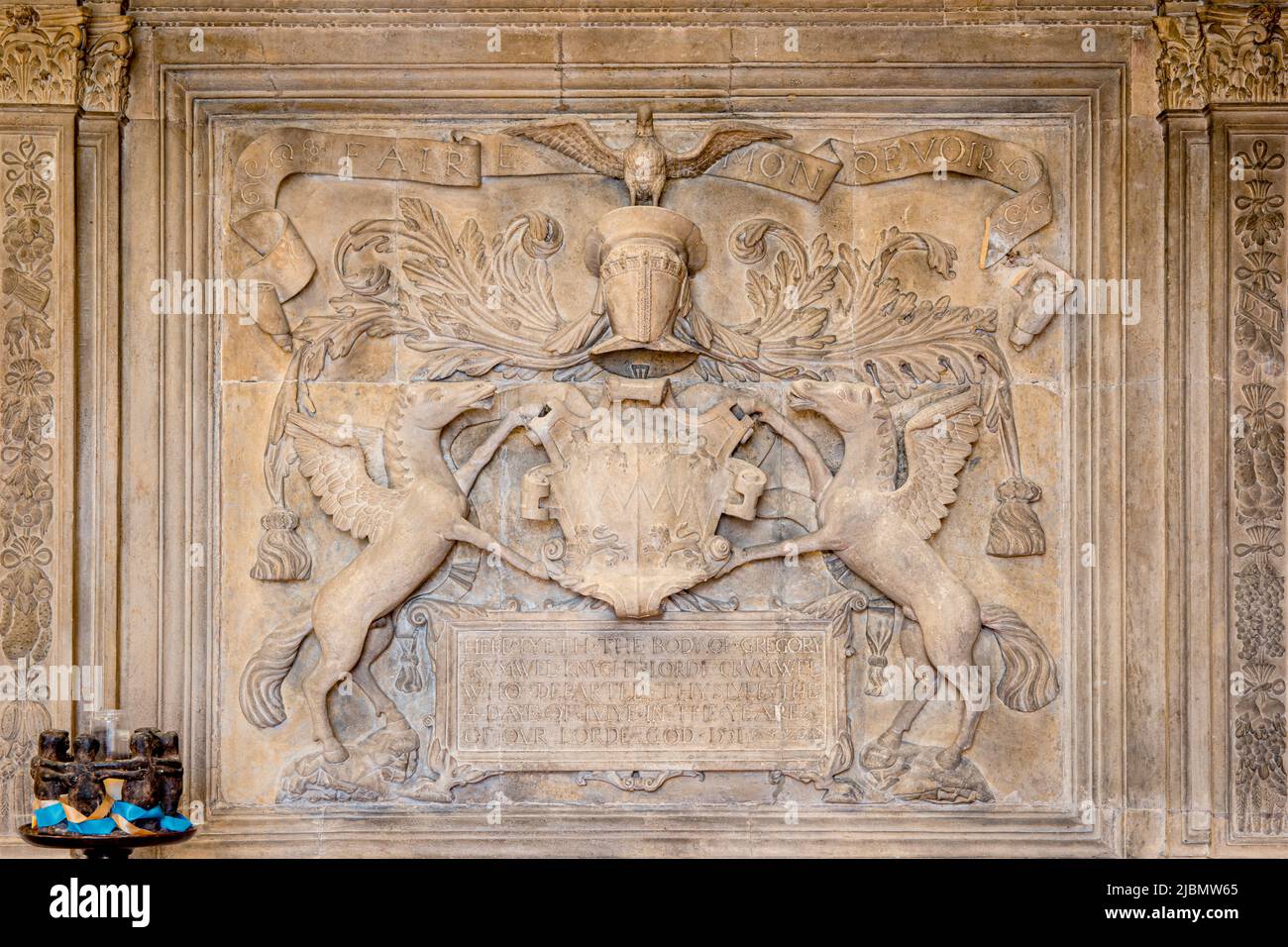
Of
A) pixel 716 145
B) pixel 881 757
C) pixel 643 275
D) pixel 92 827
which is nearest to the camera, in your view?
pixel 92 827

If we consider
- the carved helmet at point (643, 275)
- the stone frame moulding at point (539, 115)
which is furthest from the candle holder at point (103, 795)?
the carved helmet at point (643, 275)

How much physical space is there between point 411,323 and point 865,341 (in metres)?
1.94

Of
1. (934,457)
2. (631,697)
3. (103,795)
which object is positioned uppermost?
(934,457)

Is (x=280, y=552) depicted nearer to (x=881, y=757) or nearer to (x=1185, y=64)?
(x=881, y=757)

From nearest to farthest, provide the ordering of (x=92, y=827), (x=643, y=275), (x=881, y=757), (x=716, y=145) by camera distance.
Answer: (x=92, y=827) → (x=643, y=275) → (x=881, y=757) → (x=716, y=145)

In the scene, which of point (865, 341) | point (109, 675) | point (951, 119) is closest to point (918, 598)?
point (865, 341)

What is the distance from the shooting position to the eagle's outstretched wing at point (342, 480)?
22.1 feet

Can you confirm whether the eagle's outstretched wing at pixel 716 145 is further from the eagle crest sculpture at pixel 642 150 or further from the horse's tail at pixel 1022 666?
the horse's tail at pixel 1022 666

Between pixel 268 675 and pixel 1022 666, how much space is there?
3168 mm

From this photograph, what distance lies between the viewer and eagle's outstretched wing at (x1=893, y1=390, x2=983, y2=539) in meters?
6.78

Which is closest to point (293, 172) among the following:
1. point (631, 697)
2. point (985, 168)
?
point (631, 697)

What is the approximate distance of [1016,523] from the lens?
6781mm

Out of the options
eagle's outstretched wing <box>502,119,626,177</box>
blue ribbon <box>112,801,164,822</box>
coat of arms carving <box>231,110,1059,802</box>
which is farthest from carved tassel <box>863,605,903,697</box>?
blue ribbon <box>112,801,164,822</box>

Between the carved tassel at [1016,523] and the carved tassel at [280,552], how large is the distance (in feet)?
9.51
